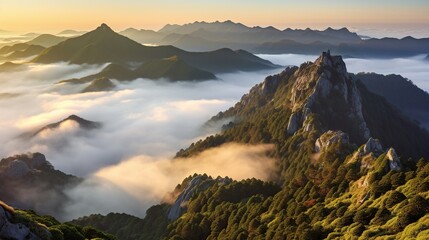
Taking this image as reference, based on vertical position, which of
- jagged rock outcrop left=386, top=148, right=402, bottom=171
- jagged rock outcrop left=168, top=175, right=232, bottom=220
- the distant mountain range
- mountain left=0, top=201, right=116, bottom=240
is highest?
mountain left=0, top=201, right=116, bottom=240

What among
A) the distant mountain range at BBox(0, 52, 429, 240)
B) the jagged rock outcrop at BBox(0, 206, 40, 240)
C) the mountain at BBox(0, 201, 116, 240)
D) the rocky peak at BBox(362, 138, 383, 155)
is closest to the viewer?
the jagged rock outcrop at BBox(0, 206, 40, 240)

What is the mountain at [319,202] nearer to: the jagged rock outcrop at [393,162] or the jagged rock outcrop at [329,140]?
the jagged rock outcrop at [393,162]

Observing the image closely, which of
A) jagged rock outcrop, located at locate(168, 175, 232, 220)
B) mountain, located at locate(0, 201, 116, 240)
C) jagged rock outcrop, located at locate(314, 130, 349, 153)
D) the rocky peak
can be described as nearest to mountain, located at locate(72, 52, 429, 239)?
jagged rock outcrop, located at locate(168, 175, 232, 220)

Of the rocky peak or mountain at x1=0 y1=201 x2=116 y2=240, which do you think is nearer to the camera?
mountain at x1=0 y1=201 x2=116 y2=240

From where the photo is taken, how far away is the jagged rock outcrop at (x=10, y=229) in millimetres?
50403

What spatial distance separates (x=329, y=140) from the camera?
538 feet

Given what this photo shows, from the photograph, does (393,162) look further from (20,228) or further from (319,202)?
(20,228)

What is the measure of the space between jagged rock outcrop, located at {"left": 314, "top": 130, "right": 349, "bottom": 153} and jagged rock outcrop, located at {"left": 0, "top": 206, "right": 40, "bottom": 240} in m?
127

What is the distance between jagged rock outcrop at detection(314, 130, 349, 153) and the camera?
156450 millimetres

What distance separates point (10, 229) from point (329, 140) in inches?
5364

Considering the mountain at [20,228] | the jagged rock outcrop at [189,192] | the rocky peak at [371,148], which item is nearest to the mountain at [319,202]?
the jagged rock outcrop at [189,192]

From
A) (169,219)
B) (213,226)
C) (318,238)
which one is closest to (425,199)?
(318,238)

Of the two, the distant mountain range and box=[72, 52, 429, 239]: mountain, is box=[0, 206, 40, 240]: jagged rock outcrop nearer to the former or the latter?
box=[72, 52, 429, 239]: mountain

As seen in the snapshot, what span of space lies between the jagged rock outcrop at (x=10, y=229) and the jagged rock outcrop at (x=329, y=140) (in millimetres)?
126604
